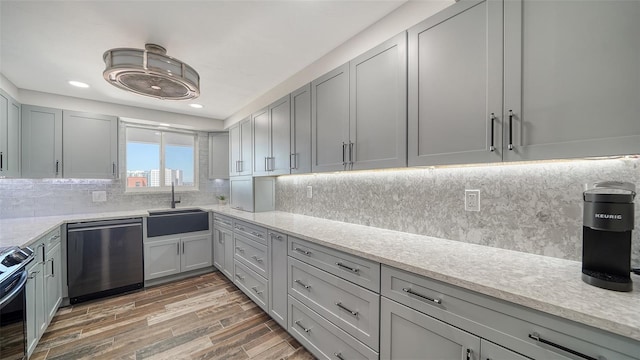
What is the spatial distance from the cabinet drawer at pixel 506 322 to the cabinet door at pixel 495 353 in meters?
0.02

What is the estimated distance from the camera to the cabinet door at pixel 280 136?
8.44 ft

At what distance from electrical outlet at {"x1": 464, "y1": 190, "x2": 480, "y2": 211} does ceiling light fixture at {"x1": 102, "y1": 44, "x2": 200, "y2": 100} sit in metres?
2.17

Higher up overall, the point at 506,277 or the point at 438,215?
the point at 438,215

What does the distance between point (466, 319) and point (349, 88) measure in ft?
5.29

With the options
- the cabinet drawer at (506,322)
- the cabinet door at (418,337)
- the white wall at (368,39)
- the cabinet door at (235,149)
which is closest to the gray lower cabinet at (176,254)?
the cabinet door at (235,149)

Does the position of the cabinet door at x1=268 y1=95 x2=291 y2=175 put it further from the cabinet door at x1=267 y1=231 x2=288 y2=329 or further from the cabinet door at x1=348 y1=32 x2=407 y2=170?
the cabinet door at x1=348 y1=32 x2=407 y2=170

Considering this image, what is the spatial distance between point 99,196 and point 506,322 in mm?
4615

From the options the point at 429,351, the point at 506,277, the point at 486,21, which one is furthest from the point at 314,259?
the point at 486,21

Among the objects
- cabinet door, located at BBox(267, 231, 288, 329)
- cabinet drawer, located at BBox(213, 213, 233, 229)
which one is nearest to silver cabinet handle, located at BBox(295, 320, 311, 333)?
cabinet door, located at BBox(267, 231, 288, 329)

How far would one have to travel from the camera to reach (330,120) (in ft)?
6.79

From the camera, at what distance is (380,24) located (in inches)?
70.0

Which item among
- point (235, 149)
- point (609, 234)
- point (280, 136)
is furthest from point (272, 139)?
point (609, 234)

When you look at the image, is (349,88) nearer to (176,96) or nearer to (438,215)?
(438,215)

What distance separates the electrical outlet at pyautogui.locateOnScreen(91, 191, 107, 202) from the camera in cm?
344
